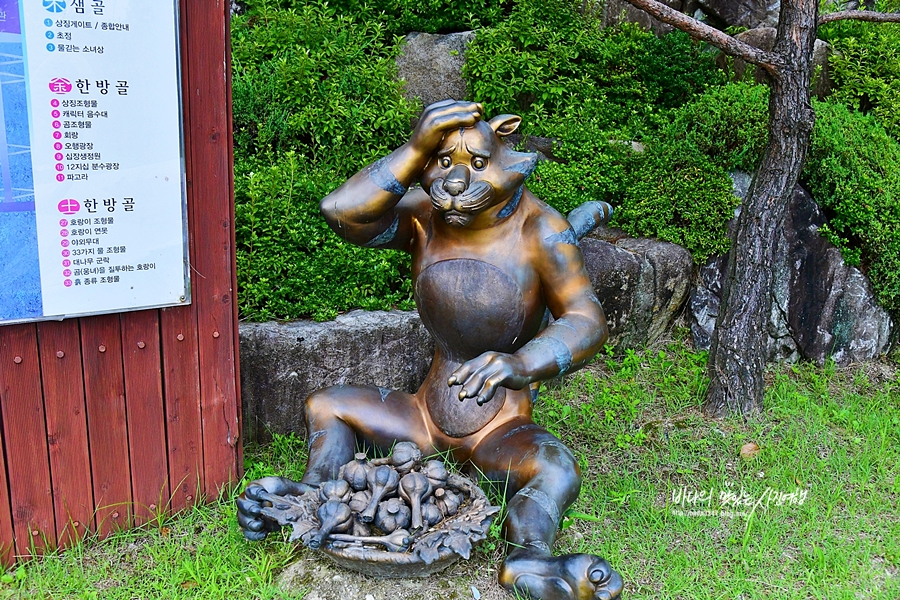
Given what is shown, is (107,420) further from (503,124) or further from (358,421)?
(503,124)

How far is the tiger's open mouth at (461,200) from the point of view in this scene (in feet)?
8.91

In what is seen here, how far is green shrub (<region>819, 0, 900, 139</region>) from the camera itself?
18.6ft

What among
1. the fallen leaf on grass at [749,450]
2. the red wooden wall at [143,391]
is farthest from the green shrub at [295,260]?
the fallen leaf on grass at [749,450]

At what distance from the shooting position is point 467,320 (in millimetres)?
2957

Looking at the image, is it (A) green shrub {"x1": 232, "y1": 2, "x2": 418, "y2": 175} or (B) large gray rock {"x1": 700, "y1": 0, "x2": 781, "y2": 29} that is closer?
(A) green shrub {"x1": 232, "y1": 2, "x2": 418, "y2": 175}

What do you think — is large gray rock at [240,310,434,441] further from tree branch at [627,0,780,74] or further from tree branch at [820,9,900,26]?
tree branch at [820,9,900,26]

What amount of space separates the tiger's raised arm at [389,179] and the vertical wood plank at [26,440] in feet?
3.98

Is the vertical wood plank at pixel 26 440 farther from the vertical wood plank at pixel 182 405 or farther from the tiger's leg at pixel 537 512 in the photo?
the tiger's leg at pixel 537 512

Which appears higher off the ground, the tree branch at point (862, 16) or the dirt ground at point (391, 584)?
the tree branch at point (862, 16)

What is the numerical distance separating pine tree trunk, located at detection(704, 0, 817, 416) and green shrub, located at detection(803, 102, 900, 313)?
106 cm

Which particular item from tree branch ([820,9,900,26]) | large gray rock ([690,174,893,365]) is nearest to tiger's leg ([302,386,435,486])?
large gray rock ([690,174,893,365])

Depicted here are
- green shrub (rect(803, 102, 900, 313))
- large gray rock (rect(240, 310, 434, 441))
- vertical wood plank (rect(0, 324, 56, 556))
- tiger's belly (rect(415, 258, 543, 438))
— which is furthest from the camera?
green shrub (rect(803, 102, 900, 313))

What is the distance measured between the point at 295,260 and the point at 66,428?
1.53m

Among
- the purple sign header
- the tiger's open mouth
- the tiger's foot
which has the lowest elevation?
the tiger's foot
